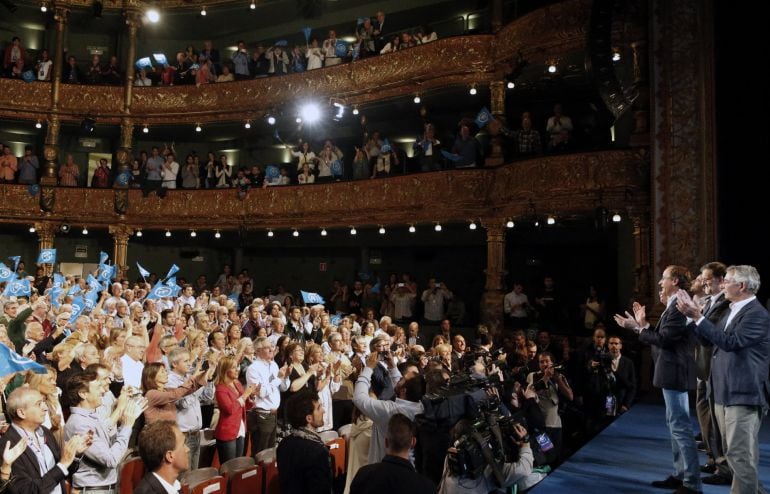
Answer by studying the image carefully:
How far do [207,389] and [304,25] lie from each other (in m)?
15.6

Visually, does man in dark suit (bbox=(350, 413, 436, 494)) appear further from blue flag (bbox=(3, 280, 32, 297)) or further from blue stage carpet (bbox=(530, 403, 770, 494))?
blue flag (bbox=(3, 280, 32, 297))

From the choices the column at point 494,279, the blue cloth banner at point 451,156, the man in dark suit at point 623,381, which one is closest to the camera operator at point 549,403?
the man in dark suit at point 623,381

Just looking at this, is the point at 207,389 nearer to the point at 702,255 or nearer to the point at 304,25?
the point at 702,255

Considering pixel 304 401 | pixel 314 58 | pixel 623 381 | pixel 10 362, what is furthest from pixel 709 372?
pixel 314 58

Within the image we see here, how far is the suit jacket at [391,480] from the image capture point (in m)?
2.95

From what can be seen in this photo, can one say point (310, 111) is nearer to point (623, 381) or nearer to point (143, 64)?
point (143, 64)

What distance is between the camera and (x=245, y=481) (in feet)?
13.5

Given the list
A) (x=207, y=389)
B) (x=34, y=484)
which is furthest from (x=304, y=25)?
(x=34, y=484)

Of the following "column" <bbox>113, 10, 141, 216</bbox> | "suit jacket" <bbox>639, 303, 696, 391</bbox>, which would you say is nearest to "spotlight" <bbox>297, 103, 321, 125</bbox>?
"column" <bbox>113, 10, 141, 216</bbox>

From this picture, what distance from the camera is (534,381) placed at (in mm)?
6027

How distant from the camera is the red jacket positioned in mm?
4965

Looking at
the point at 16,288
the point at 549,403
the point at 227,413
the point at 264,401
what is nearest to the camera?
the point at 227,413

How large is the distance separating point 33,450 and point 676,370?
406 centimetres

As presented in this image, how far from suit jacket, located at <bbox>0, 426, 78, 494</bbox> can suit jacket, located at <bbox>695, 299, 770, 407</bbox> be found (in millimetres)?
3784
